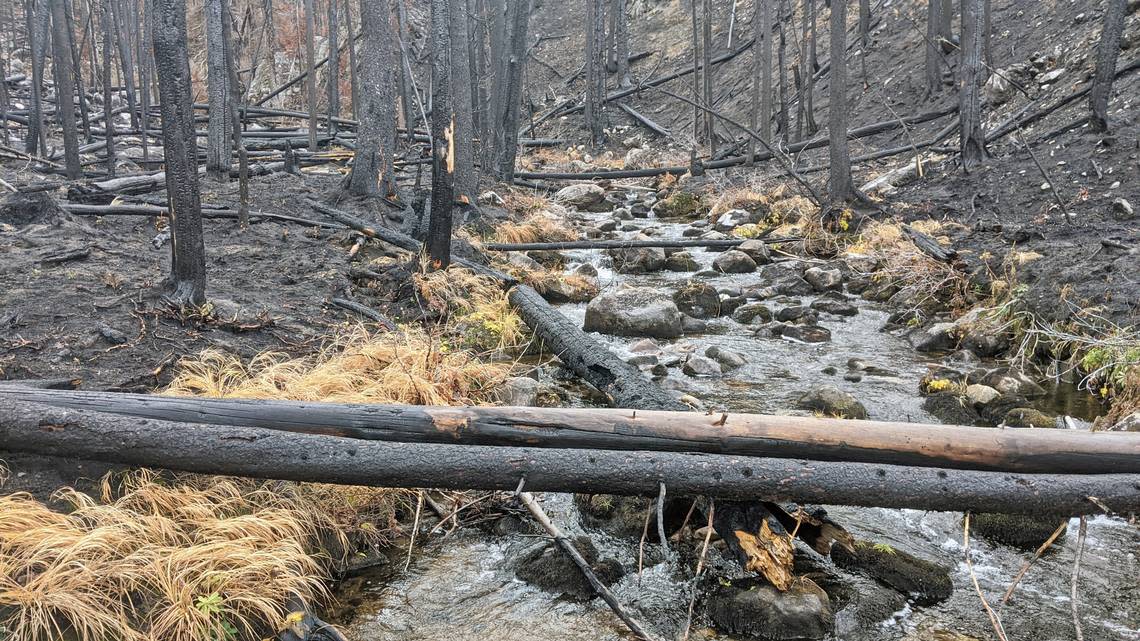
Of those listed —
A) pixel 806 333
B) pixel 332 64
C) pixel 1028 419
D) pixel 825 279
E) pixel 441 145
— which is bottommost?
pixel 1028 419

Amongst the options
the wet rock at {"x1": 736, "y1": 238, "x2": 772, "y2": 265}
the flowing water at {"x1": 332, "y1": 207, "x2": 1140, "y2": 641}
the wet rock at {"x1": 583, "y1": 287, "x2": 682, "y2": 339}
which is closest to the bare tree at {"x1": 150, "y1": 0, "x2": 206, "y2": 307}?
the flowing water at {"x1": 332, "y1": 207, "x2": 1140, "y2": 641}

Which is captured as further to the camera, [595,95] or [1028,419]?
[595,95]

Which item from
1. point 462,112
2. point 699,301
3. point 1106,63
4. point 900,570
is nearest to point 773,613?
point 900,570

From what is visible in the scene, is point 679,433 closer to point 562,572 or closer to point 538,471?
point 538,471

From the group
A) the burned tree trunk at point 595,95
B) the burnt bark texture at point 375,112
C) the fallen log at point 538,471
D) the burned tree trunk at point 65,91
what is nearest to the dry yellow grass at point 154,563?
the fallen log at point 538,471

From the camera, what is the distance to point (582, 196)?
743 inches

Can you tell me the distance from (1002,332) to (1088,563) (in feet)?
14.5

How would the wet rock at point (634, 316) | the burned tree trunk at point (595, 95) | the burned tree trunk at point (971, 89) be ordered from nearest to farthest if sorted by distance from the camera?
1. the wet rock at point (634, 316)
2. the burned tree trunk at point (971, 89)
3. the burned tree trunk at point (595, 95)

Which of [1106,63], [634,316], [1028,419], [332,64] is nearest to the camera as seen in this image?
[1028,419]

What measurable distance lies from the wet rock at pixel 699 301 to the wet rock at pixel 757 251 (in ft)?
8.67

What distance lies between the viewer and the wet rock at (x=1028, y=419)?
19.5 feet

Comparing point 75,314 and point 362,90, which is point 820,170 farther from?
point 75,314

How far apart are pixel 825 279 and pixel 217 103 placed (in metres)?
11.1

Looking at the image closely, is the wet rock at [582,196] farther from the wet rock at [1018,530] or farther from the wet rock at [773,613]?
the wet rock at [773,613]
